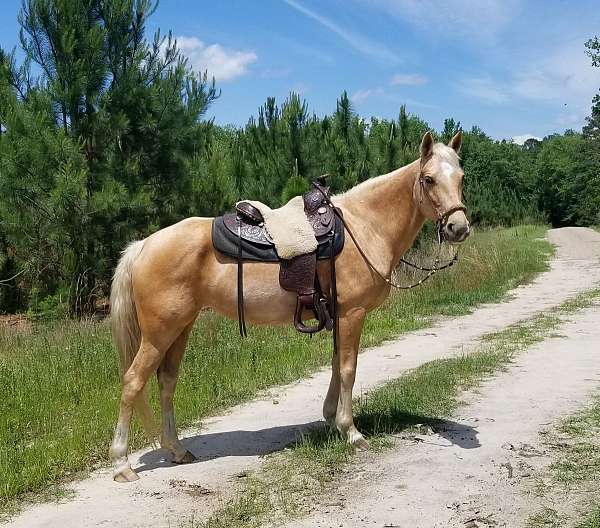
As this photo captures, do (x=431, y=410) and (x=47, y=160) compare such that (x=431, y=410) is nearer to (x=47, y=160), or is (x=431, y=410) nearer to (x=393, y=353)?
(x=393, y=353)

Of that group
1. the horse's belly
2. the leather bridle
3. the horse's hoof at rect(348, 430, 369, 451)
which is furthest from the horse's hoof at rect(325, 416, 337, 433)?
the leather bridle

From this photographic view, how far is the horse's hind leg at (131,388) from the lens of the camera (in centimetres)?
413

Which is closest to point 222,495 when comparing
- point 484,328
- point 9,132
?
point 484,328

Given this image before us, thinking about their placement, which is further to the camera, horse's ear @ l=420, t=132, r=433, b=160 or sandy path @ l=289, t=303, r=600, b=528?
horse's ear @ l=420, t=132, r=433, b=160

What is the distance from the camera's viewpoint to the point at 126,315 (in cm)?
446

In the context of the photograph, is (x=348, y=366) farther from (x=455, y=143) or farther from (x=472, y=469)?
(x=455, y=143)

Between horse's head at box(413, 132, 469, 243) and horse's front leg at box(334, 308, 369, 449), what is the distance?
0.89 m

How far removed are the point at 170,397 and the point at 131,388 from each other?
1.31 ft

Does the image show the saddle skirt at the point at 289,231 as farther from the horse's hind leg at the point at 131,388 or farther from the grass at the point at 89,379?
the grass at the point at 89,379

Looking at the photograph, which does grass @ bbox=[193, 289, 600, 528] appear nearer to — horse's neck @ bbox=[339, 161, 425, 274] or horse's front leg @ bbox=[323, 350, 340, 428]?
horse's front leg @ bbox=[323, 350, 340, 428]

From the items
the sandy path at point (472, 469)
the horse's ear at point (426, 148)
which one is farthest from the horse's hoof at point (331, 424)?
the horse's ear at point (426, 148)

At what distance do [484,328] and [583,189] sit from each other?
4699 cm

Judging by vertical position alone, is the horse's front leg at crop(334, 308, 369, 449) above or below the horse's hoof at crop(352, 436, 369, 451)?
above

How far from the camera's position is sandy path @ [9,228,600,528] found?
140 inches
